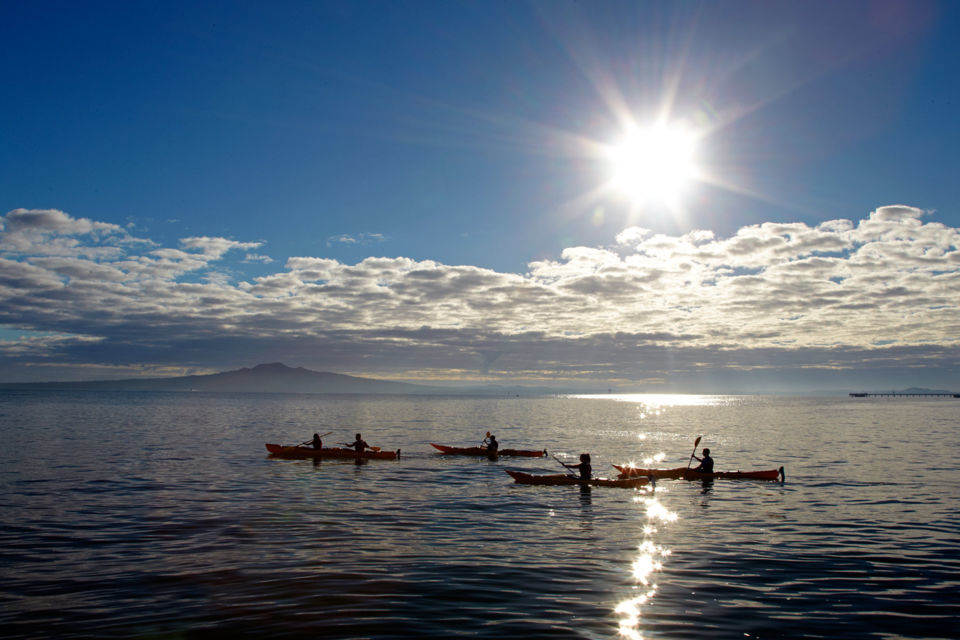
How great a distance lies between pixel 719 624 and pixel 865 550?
9.75 m

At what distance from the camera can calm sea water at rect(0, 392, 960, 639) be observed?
12.5m

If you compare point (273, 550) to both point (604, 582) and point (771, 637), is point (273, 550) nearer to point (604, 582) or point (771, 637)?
point (604, 582)

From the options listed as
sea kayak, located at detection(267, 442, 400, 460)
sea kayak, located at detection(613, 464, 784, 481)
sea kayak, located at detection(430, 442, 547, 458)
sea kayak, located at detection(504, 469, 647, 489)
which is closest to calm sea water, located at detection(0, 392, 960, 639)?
sea kayak, located at detection(613, 464, 784, 481)

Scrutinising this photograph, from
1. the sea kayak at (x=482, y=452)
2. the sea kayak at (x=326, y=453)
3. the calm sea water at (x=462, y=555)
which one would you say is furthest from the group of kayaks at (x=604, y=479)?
the sea kayak at (x=482, y=452)

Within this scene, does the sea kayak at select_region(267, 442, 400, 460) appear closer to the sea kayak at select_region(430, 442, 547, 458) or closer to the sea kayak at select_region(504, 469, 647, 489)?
the sea kayak at select_region(430, 442, 547, 458)

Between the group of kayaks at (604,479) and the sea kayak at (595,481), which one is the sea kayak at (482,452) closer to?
the group of kayaks at (604,479)

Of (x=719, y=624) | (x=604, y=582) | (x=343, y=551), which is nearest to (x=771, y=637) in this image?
(x=719, y=624)

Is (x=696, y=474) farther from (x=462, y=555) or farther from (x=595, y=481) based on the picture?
(x=462, y=555)

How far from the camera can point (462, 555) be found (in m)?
17.8

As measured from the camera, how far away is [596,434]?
78.0 meters

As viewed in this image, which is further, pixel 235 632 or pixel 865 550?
pixel 865 550

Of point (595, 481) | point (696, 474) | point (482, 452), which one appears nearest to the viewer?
point (595, 481)

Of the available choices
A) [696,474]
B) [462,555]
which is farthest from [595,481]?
[462,555]

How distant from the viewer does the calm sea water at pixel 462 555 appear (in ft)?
41.1
